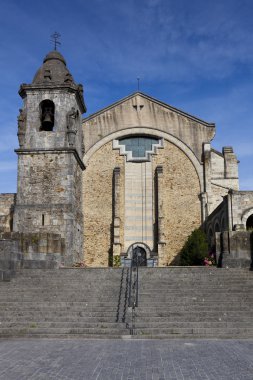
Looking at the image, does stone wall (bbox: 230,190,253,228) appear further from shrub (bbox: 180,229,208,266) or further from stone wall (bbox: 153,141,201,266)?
stone wall (bbox: 153,141,201,266)

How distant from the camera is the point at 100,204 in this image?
27.2 meters

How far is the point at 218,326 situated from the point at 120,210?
59.4 feet

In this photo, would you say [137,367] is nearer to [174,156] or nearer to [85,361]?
[85,361]

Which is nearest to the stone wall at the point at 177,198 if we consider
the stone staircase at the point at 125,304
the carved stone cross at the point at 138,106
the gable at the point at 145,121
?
the gable at the point at 145,121

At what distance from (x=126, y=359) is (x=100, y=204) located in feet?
67.7

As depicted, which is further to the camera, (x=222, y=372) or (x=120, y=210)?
(x=120, y=210)

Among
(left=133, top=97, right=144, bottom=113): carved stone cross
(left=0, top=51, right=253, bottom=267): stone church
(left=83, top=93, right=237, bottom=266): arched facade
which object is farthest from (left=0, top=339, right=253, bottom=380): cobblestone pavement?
(left=133, top=97, right=144, bottom=113): carved stone cross

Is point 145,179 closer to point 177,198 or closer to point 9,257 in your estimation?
point 177,198

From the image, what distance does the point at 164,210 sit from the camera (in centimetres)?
2700

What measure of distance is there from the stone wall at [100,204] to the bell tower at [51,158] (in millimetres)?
4289

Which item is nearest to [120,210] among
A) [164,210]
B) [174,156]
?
[164,210]

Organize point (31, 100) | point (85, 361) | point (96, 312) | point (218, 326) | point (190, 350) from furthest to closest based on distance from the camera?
1. point (31, 100)
2. point (96, 312)
3. point (218, 326)
4. point (190, 350)
5. point (85, 361)

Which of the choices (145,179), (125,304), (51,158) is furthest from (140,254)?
(125,304)

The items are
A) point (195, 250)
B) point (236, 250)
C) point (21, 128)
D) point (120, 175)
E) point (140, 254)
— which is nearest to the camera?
point (236, 250)
